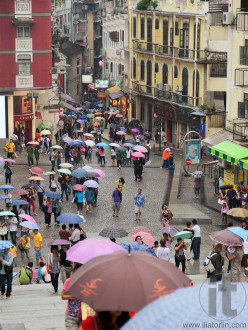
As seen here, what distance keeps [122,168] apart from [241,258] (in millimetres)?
25772

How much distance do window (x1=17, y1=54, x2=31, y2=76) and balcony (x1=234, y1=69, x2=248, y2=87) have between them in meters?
21.3

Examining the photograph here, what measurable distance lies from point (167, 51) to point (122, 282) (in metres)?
57.6

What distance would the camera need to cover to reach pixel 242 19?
38.3 meters

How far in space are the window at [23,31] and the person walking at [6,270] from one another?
3833 centimetres

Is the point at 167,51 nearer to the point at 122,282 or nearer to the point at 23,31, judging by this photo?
the point at 23,31

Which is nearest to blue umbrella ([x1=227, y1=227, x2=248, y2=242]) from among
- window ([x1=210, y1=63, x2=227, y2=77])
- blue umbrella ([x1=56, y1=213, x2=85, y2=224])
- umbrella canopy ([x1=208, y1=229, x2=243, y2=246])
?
umbrella canopy ([x1=208, y1=229, x2=243, y2=246])

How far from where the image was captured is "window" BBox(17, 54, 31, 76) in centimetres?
5721

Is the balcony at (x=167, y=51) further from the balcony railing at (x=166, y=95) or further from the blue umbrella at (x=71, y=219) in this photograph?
the blue umbrella at (x=71, y=219)

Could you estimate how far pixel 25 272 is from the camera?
22344 millimetres

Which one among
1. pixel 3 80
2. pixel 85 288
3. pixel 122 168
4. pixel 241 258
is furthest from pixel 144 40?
pixel 85 288

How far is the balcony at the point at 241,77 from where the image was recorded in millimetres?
38688

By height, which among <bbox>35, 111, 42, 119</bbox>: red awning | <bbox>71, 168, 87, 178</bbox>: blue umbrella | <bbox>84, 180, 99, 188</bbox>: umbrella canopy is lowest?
<bbox>35, 111, 42, 119</bbox>: red awning

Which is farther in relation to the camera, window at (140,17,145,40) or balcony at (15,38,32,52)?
window at (140,17,145,40)

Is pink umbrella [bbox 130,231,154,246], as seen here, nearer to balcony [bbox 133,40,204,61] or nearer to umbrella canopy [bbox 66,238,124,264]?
umbrella canopy [bbox 66,238,124,264]
